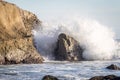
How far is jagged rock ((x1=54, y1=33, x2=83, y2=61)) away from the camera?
60.3 meters

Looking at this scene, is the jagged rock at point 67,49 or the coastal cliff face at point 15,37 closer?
the coastal cliff face at point 15,37

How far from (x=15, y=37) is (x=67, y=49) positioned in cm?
802

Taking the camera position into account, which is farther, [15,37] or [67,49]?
[67,49]

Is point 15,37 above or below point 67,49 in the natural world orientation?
above

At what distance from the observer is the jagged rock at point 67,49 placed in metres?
60.3

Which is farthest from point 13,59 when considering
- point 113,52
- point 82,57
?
point 113,52

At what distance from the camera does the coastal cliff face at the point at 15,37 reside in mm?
52312

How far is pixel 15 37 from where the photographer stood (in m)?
56.2

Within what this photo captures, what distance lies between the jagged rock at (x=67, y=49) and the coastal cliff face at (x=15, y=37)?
448 cm

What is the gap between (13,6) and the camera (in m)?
61.8

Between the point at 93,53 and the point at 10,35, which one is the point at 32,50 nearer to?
the point at 10,35

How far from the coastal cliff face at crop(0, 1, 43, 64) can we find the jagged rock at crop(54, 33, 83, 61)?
448cm

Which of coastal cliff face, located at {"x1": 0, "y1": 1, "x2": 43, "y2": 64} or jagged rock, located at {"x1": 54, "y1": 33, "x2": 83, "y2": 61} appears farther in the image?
jagged rock, located at {"x1": 54, "y1": 33, "x2": 83, "y2": 61}

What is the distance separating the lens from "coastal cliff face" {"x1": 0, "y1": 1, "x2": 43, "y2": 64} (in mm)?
52312
